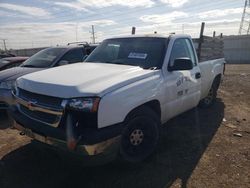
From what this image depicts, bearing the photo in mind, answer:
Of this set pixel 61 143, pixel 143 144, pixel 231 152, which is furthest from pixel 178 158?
pixel 61 143

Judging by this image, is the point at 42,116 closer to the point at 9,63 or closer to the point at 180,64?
the point at 180,64

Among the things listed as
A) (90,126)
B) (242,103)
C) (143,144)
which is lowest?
(242,103)

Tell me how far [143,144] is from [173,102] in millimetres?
946

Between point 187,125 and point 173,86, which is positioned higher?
point 173,86

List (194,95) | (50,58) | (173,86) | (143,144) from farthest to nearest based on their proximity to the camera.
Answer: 1. (50,58)
2. (194,95)
3. (173,86)
4. (143,144)

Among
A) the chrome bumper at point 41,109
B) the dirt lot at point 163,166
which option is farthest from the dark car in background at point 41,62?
the chrome bumper at point 41,109

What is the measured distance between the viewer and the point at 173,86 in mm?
4469

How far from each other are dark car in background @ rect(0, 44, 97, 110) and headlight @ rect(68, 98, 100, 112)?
11.3 feet

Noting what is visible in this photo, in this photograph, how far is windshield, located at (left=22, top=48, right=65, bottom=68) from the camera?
710 cm

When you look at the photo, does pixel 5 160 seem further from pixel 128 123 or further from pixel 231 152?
pixel 231 152

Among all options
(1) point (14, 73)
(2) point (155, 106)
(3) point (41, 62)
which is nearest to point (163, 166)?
(2) point (155, 106)

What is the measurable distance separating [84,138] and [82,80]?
80cm

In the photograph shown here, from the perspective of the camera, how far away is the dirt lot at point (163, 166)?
3607mm

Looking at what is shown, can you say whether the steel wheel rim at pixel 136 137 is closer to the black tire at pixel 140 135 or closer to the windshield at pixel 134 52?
the black tire at pixel 140 135
